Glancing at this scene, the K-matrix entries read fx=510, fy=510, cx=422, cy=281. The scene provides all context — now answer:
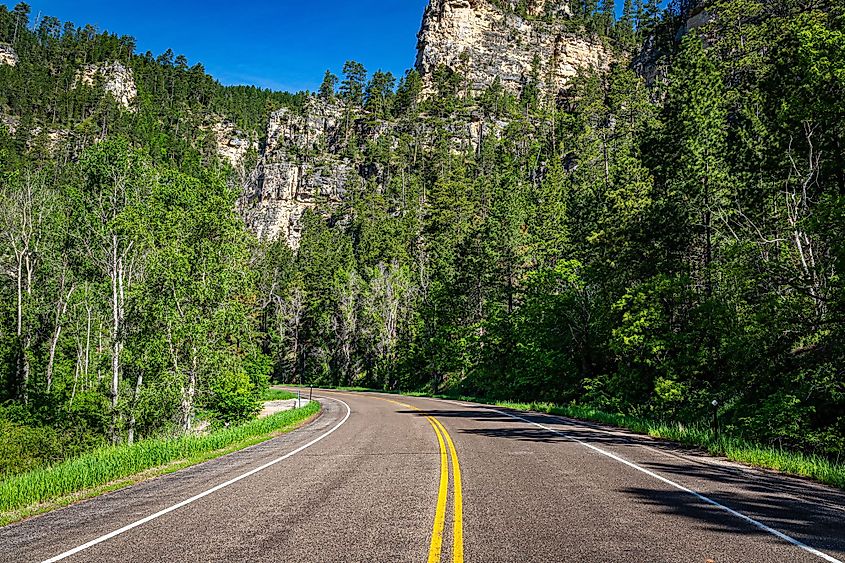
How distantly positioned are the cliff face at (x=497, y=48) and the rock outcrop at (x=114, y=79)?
79.3 meters

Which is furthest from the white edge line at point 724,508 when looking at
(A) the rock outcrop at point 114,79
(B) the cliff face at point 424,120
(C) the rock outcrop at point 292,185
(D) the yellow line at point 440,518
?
(A) the rock outcrop at point 114,79

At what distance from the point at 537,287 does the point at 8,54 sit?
561 feet

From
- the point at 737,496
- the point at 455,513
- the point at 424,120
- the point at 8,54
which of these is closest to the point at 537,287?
the point at 737,496

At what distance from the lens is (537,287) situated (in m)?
37.2

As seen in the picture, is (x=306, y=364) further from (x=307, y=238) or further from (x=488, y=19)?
(x=488, y=19)

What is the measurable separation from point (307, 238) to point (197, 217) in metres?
62.6

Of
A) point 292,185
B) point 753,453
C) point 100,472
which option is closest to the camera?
point 100,472

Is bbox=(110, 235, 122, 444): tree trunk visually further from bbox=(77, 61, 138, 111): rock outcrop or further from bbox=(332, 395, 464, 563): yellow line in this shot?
bbox=(77, 61, 138, 111): rock outcrop

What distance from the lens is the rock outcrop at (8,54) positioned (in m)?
137

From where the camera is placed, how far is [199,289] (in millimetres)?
20469

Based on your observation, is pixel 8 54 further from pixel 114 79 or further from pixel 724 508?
pixel 724 508

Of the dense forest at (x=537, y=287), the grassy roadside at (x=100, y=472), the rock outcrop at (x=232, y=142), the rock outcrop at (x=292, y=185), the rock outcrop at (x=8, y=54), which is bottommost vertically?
the grassy roadside at (x=100, y=472)

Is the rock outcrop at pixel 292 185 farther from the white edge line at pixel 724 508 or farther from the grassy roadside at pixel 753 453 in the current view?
the white edge line at pixel 724 508

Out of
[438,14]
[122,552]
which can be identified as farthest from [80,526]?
[438,14]
